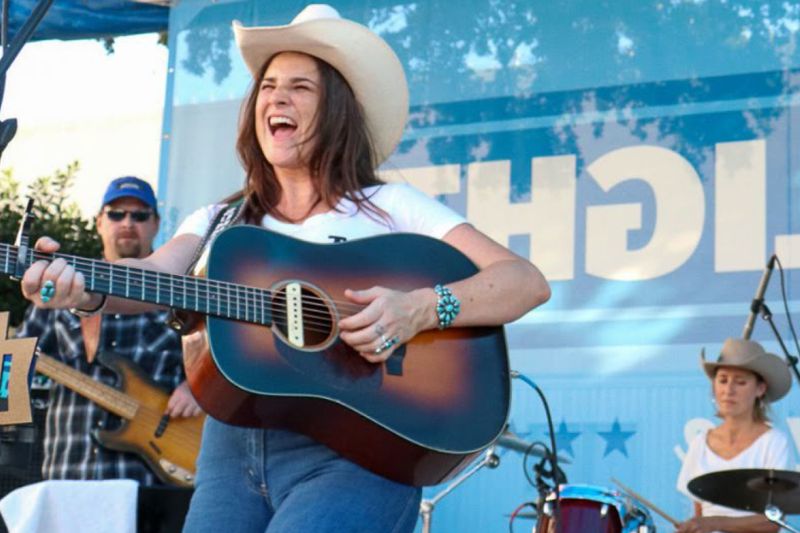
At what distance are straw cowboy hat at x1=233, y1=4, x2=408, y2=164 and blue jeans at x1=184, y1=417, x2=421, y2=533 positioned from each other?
0.89 metres

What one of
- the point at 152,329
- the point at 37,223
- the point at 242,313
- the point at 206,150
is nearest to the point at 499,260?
the point at 242,313

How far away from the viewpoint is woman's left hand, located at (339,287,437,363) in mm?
2936

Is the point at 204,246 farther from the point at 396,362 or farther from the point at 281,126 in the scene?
the point at 396,362

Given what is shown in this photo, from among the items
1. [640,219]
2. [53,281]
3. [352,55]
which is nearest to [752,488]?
[640,219]

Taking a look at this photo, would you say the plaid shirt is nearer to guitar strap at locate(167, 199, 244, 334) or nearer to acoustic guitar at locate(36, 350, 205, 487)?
acoustic guitar at locate(36, 350, 205, 487)

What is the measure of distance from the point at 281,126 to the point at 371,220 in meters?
0.31

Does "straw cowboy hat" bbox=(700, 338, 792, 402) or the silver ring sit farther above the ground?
"straw cowboy hat" bbox=(700, 338, 792, 402)

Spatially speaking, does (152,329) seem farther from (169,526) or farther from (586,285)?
(586,285)

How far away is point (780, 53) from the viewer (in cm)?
611

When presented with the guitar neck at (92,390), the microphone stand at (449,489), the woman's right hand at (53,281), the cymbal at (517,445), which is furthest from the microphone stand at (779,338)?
the woman's right hand at (53,281)

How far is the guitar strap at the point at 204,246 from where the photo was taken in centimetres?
288

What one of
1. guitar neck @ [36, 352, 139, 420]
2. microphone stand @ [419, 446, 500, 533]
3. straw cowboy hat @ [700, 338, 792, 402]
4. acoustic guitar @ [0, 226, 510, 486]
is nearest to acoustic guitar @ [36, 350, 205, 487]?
guitar neck @ [36, 352, 139, 420]

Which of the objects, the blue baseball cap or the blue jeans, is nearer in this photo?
the blue jeans

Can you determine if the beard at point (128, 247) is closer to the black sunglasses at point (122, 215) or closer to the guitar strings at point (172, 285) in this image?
the black sunglasses at point (122, 215)
